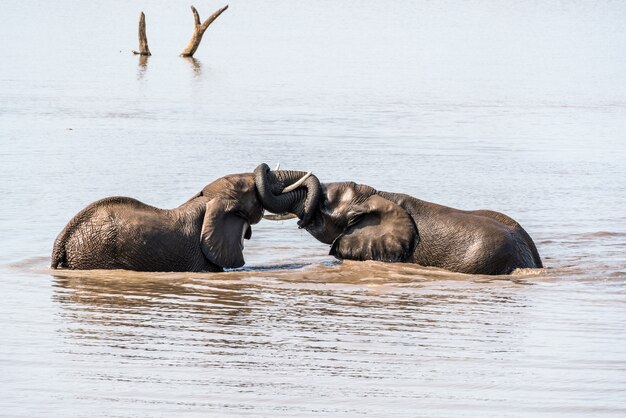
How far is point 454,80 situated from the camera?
38.1 metres

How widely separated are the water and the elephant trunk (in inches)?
24.3

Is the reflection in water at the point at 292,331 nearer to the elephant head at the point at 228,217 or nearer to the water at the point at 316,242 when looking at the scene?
the water at the point at 316,242

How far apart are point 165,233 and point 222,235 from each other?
1.94 feet

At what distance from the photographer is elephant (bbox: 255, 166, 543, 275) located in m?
14.2

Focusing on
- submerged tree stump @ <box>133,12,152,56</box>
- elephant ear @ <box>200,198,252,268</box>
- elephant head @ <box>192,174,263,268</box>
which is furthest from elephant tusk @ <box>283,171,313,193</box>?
submerged tree stump @ <box>133,12,152,56</box>

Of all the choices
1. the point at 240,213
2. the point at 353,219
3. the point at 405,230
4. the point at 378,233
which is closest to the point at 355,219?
the point at 353,219

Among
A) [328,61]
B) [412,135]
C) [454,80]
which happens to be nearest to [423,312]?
[412,135]

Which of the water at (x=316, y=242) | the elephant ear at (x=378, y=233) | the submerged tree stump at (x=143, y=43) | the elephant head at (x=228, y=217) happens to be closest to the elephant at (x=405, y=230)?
the elephant ear at (x=378, y=233)

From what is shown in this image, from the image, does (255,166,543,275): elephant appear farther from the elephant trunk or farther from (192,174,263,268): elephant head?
(192,174,263,268): elephant head

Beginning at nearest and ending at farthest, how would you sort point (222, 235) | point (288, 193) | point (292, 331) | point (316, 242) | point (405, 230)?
1. point (292, 331)
2. point (222, 235)
3. point (288, 193)
4. point (405, 230)
5. point (316, 242)

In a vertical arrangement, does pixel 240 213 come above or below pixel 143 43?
below

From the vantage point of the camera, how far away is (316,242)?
16.5 meters

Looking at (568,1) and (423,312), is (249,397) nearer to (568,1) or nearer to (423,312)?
(423,312)

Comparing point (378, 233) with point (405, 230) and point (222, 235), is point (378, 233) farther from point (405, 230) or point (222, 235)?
point (222, 235)
